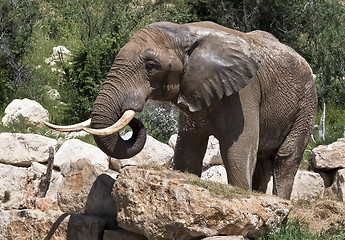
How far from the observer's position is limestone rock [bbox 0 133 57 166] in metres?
10.2

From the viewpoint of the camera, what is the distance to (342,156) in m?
10.5

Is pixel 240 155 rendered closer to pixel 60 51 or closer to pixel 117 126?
→ pixel 117 126

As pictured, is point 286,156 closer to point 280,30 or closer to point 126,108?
point 126,108

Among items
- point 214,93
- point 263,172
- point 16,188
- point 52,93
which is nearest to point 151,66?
point 214,93

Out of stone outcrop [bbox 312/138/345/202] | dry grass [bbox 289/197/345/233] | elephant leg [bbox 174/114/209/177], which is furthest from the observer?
stone outcrop [bbox 312/138/345/202]

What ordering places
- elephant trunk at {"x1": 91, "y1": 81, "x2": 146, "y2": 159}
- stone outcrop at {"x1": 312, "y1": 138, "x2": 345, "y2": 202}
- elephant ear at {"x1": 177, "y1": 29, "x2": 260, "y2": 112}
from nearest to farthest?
elephant trunk at {"x1": 91, "y1": 81, "x2": 146, "y2": 159} → elephant ear at {"x1": 177, "y1": 29, "x2": 260, "y2": 112} → stone outcrop at {"x1": 312, "y1": 138, "x2": 345, "y2": 202}

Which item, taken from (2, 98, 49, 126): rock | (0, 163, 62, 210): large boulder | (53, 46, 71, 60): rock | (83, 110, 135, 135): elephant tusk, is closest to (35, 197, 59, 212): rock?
(0, 163, 62, 210): large boulder

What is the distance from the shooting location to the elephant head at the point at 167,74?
6.52 m

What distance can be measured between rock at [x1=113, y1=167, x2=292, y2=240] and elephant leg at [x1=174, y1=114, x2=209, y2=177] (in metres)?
1.16

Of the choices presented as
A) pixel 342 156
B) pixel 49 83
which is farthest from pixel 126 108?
pixel 49 83

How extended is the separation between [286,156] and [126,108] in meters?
2.25

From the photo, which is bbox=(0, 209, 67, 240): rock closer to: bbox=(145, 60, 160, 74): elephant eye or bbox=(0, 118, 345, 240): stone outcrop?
bbox=(0, 118, 345, 240): stone outcrop

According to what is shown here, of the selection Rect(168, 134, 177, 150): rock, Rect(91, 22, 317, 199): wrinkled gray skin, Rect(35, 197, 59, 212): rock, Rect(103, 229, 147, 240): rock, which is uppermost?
Rect(91, 22, 317, 199): wrinkled gray skin

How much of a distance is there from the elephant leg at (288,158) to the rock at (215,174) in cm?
193
